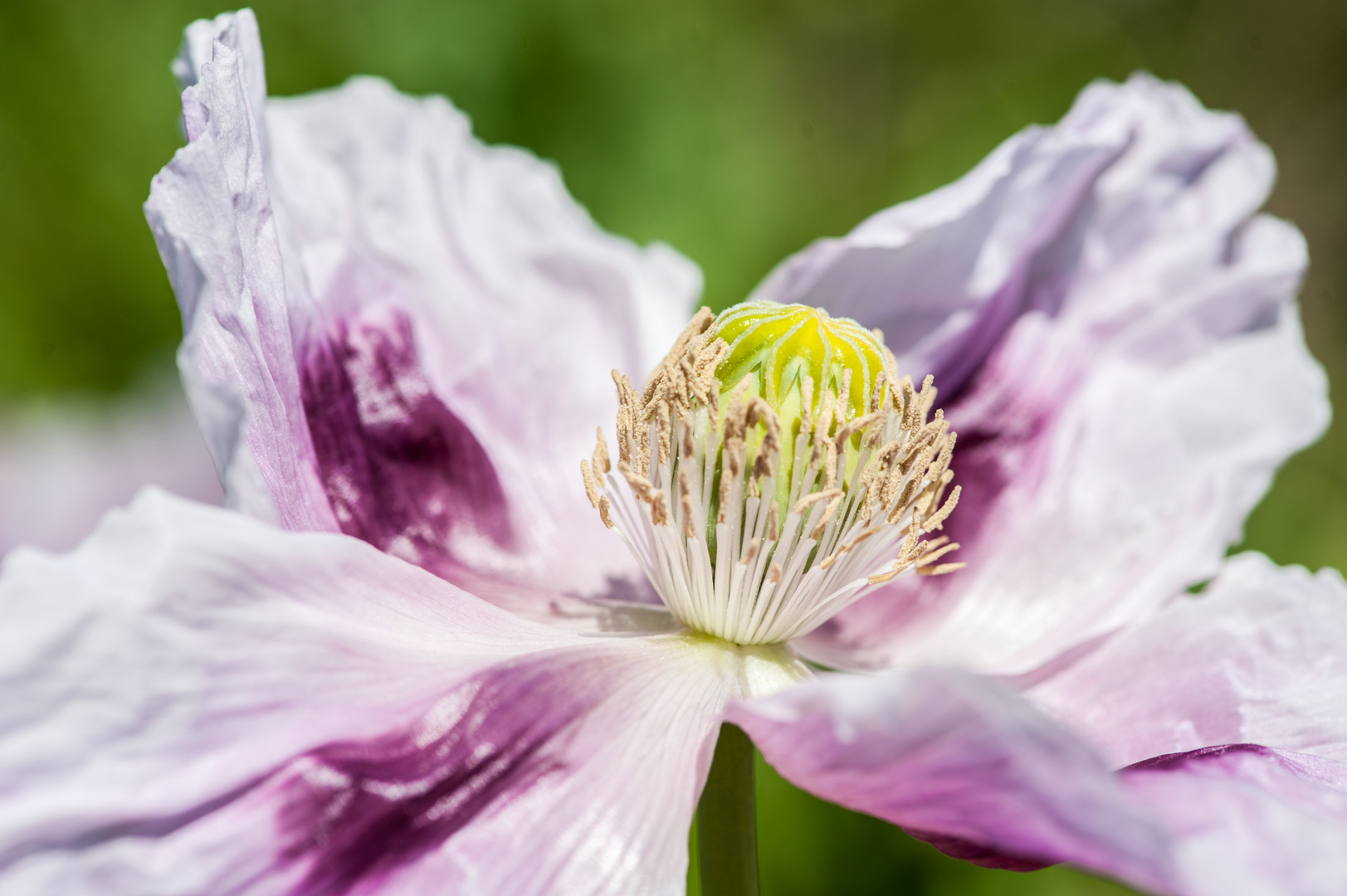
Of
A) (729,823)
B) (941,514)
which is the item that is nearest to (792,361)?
(941,514)

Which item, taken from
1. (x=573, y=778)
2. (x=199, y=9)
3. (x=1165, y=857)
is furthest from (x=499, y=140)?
(x=1165, y=857)

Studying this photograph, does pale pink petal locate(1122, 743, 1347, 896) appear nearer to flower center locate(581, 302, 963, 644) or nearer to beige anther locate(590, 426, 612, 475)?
flower center locate(581, 302, 963, 644)

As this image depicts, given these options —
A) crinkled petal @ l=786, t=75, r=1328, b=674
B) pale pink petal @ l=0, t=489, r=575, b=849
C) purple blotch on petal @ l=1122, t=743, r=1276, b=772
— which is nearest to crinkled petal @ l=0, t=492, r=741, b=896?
pale pink petal @ l=0, t=489, r=575, b=849

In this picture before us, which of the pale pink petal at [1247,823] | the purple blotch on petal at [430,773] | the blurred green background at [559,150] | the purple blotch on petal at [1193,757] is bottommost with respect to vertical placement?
the pale pink petal at [1247,823]

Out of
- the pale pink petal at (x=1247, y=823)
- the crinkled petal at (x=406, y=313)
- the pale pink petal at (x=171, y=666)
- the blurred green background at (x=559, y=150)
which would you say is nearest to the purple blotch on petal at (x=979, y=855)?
the pale pink petal at (x=1247, y=823)

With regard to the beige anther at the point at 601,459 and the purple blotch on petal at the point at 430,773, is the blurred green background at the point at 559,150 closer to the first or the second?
the beige anther at the point at 601,459

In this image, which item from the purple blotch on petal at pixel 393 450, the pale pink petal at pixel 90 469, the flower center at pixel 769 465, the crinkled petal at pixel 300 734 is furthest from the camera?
the pale pink petal at pixel 90 469

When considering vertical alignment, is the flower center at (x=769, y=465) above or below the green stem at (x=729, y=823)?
above
